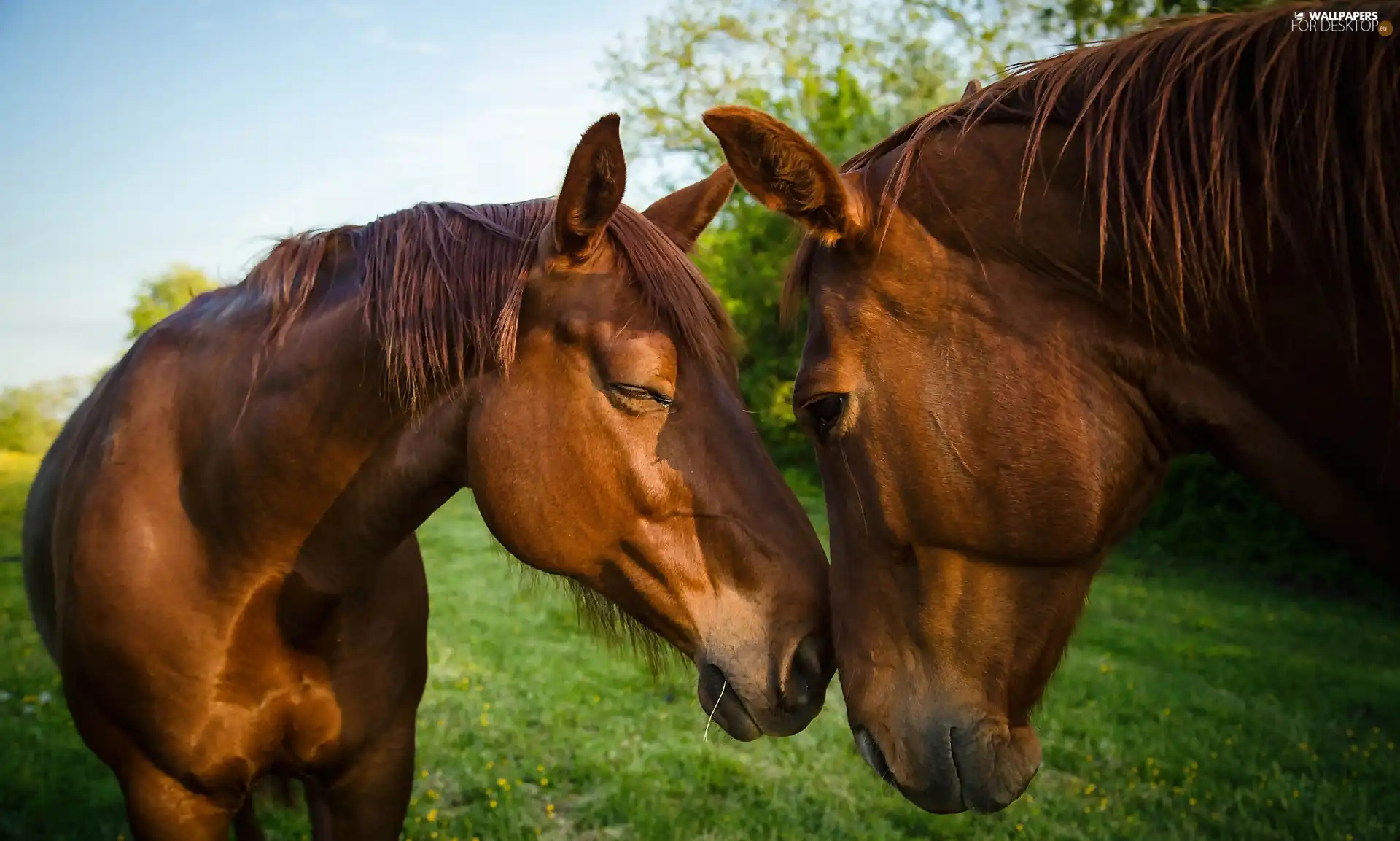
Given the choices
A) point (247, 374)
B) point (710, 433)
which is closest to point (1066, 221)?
point (710, 433)

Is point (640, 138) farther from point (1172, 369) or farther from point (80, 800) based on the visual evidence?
point (1172, 369)

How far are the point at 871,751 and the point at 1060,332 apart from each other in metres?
0.95

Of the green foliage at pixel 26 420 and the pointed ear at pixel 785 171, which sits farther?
the green foliage at pixel 26 420

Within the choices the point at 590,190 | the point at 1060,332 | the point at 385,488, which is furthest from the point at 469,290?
the point at 1060,332

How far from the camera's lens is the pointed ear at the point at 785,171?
63.5 inches

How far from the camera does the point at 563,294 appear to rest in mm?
1956

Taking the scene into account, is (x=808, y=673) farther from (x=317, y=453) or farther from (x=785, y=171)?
(x=317, y=453)

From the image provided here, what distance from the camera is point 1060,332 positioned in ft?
5.38

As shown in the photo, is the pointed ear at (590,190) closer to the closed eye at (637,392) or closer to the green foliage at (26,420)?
the closed eye at (637,392)

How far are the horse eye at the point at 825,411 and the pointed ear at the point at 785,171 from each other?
0.32 m

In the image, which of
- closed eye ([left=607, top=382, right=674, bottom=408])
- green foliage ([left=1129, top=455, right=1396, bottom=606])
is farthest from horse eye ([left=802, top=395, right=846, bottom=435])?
green foliage ([left=1129, top=455, right=1396, bottom=606])

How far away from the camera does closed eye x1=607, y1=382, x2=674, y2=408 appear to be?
1.90 meters

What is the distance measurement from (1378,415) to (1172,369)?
314 mm

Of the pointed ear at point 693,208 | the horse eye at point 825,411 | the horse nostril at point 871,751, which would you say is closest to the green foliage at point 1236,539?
the pointed ear at point 693,208
